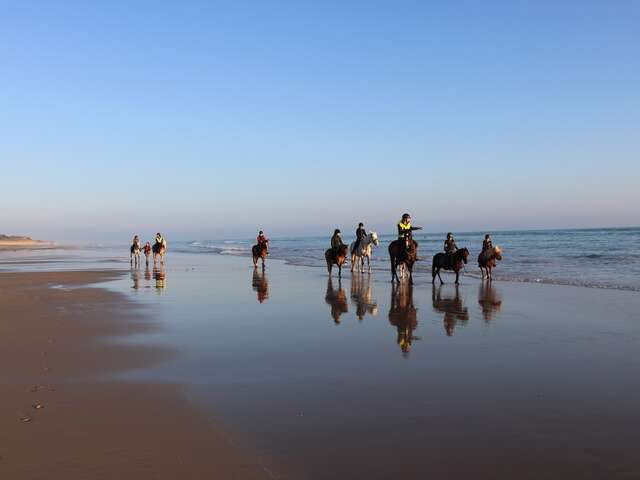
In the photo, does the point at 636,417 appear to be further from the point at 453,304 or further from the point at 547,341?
the point at 453,304

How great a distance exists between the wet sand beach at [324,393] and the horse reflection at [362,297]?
42 cm

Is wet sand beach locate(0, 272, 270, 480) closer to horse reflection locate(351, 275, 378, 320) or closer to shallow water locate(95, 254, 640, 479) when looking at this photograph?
shallow water locate(95, 254, 640, 479)

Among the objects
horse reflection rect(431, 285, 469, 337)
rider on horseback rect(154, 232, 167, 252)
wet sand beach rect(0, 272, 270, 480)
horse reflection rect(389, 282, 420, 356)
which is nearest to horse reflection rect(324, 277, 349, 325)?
horse reflection rect(389, 282, 420, 356)

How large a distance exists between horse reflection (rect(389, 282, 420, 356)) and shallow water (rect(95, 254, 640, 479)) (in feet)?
0.19

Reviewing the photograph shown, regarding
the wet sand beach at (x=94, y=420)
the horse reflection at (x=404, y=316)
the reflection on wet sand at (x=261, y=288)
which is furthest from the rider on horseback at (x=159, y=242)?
the wet sand beach at (x=94, y=420)

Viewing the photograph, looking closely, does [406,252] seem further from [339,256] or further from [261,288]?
[261,288]

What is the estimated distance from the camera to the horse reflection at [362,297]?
1109 cm

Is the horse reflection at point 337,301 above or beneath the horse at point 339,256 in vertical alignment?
beneath

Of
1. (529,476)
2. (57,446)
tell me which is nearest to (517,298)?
(529,476)

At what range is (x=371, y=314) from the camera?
1065 cm

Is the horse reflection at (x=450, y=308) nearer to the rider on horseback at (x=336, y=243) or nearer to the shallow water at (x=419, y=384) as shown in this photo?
the shallow water at (x=419, y=384)

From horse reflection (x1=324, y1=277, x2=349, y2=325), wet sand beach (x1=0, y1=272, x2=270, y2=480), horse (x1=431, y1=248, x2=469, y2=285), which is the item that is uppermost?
horse (x1=431, y1=248, x2=469, y2=285)

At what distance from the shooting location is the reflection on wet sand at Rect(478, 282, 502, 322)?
34.9 feet

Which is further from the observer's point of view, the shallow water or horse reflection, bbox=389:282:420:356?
horse reflection, bbox=389:282:420:356
